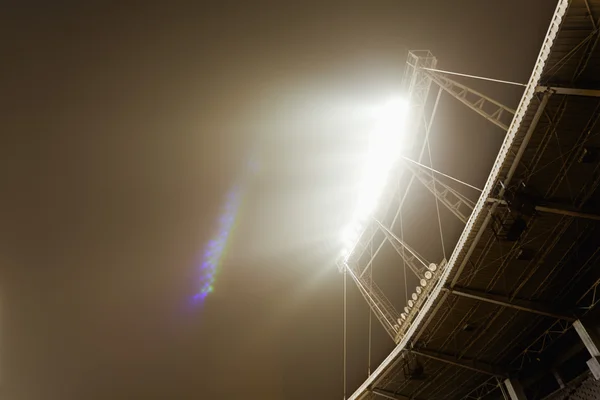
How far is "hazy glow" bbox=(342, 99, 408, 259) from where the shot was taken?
15.0 metres

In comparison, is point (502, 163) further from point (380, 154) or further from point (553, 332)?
point (553, 332)

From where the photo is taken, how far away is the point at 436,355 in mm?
13320

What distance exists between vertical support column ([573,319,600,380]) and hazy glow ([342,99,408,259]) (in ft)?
27.4

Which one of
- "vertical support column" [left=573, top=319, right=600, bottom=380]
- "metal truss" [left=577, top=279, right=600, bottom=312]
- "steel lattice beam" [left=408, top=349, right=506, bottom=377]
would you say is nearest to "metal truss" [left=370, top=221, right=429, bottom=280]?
"steel lattice beam" [left=408, top=349, right=506, bottom=377]

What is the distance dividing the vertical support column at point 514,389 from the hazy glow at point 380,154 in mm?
8140

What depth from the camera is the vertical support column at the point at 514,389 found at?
1306cm

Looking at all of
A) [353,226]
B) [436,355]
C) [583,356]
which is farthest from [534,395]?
[353,226]

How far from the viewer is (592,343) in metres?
10.5

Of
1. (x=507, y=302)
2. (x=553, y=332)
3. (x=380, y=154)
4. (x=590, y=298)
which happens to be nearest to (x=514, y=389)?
(x=553, y=332)

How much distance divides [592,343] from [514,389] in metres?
3.96

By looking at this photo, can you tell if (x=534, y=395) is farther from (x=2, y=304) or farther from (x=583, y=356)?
(x=2, y=304)

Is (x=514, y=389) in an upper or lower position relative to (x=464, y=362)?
lower

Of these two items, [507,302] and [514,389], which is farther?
[514,389]

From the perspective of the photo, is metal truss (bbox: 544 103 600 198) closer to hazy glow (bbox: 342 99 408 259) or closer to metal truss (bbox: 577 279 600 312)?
metal truss (bbox: 577 279 600 312)
